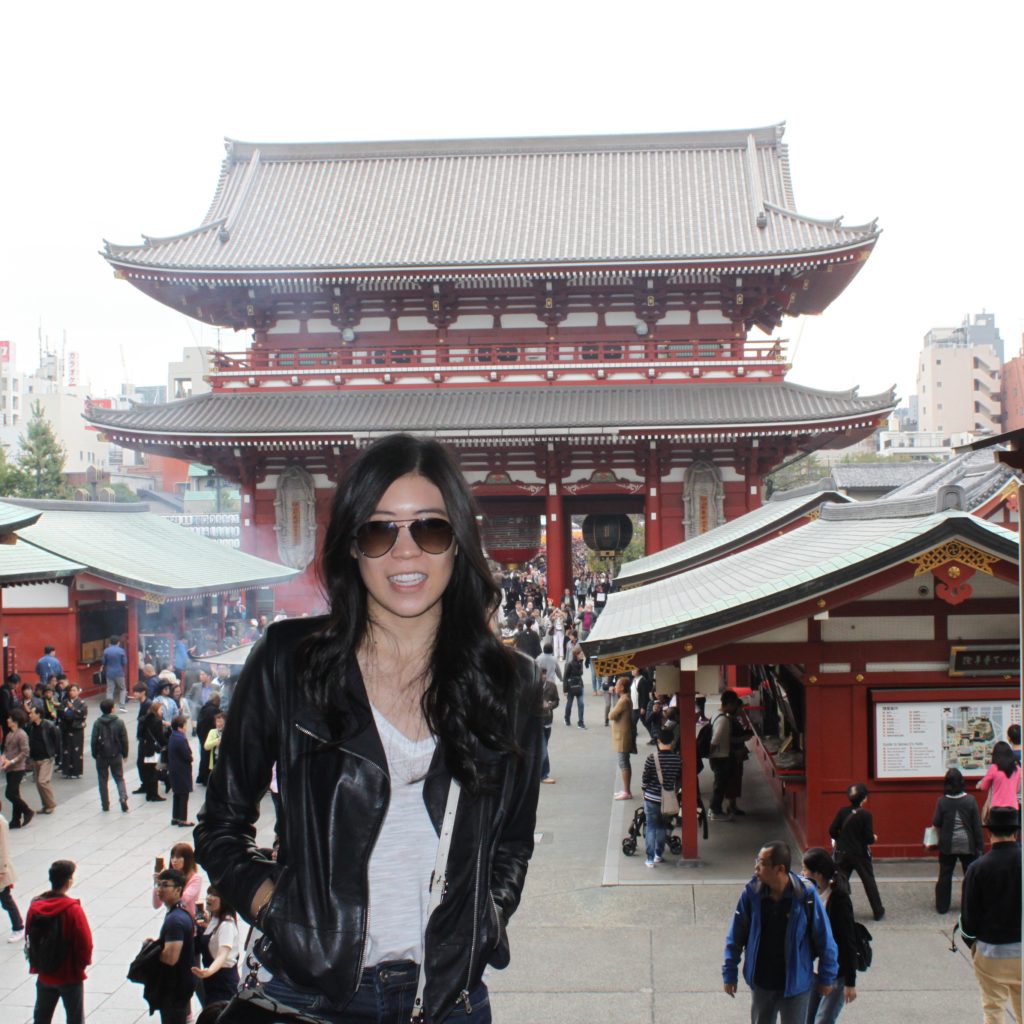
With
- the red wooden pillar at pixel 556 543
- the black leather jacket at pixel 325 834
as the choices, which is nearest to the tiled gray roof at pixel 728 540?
the red wooden pillar at pixel 556 543

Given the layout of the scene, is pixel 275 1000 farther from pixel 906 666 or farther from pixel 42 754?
pixel 42 754

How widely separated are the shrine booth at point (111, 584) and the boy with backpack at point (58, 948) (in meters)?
8.99

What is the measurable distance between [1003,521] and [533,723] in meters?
Answer: 17.0

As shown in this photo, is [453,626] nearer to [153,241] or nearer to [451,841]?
[451,841]

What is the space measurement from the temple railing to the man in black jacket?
68.0 feet

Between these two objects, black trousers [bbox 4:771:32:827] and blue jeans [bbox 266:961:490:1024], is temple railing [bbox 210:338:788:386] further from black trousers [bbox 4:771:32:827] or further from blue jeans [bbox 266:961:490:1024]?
blue jeans [bbox 266:961:490:1024]

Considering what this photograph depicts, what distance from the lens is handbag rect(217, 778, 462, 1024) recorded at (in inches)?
85.0

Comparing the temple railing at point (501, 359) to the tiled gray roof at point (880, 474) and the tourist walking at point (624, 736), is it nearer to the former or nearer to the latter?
the tiled gray roof at point (880, 474)

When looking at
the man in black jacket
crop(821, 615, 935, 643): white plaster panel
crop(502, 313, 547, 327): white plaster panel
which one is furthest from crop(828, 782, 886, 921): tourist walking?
crop(502, 313, 547, 327): white plaster panel

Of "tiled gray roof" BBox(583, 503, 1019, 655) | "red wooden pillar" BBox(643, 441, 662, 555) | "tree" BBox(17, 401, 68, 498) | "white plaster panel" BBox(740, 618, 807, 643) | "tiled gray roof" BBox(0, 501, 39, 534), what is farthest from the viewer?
"tree" BBox(17, 401, 68, 498)

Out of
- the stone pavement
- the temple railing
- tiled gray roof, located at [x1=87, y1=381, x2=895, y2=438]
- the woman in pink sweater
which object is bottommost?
the stone pavement

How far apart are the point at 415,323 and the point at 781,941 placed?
23012 millimetres

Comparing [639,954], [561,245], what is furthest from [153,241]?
[639,954]

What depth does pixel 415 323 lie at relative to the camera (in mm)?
26797
